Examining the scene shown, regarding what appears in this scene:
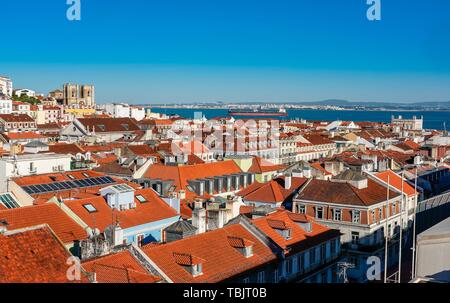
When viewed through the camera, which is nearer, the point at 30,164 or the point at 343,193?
the point at 343,193

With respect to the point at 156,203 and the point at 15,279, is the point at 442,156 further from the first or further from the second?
the point at 15,279

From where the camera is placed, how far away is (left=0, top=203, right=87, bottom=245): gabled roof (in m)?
24.3

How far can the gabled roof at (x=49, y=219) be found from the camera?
24281mm

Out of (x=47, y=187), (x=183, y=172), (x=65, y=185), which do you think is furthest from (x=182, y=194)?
(x=47, y=187)

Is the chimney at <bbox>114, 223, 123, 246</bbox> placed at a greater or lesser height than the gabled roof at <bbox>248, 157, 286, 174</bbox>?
greater

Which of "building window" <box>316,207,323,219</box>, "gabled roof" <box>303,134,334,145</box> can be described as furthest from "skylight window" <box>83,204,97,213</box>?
"gabled roof" <box>303,134,334,145</box>

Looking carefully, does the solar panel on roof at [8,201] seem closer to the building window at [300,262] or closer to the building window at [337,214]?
the building window at [300,262]

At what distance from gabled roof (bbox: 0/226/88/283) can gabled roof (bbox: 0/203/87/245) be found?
8832 millimetres

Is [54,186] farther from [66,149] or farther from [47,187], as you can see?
[66,149]

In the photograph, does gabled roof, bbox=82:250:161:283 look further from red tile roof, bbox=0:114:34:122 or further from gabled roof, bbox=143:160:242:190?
red tile roof, bbox=0:114:34:122

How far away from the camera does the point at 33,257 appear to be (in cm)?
1473

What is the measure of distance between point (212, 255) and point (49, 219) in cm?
926

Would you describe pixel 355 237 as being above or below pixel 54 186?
below

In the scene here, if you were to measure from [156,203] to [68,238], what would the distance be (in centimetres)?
723
